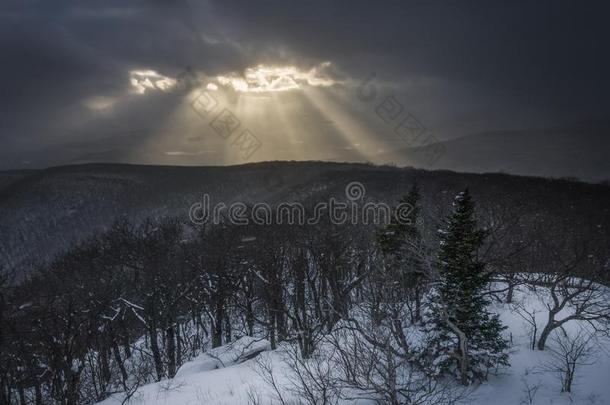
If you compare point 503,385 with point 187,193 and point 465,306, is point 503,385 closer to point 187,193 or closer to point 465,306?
point 465,306

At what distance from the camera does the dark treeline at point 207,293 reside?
17688mm

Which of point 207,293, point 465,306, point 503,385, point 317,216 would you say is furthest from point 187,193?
point 503,385

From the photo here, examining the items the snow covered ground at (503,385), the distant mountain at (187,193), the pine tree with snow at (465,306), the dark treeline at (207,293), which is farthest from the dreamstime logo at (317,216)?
the distant mountain at (187,193)

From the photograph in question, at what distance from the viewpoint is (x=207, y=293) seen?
33.0 m

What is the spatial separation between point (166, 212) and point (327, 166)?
86823 mm

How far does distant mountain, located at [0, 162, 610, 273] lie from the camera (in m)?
91.2

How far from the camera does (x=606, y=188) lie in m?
96.4

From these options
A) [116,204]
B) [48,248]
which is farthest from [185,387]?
[116,204]

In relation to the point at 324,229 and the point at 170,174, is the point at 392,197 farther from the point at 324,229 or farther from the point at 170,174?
the point at 170,174

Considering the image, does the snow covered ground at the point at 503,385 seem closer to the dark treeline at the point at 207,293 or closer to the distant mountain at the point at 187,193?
the dark treeline at the point at 207,293

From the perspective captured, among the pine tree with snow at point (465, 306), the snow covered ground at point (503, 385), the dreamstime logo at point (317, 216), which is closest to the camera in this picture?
the snow covered ground at point (503, 385)

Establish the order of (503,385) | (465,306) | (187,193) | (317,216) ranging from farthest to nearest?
(187,193) → (317,216) → (503,385) → (465,306)

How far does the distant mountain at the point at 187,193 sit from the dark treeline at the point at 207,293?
53.1 m

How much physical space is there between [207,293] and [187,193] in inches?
5862
